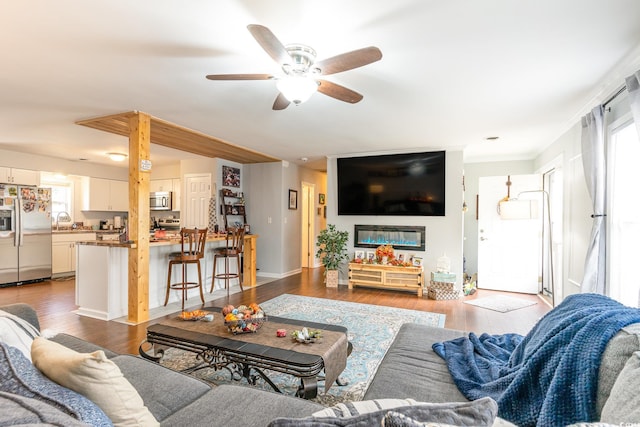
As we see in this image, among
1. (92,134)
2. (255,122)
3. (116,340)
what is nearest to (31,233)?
(92,134)

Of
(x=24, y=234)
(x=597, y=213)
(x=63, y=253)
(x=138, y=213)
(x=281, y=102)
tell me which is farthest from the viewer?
(x=63, y=253)

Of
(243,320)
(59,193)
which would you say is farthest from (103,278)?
(59,193)

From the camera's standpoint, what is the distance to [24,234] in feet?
18.6

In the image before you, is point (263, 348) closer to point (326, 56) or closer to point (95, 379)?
point (95, 379)

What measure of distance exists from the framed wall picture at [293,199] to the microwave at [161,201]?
2.84m

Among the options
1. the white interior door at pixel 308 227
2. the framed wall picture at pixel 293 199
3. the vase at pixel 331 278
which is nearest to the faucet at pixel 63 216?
the framed wall picture at pixel 293 199

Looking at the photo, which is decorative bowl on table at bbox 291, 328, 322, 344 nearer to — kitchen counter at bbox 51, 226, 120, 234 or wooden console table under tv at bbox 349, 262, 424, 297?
wooden console table under tv at bbox 349, 262, 424, 297

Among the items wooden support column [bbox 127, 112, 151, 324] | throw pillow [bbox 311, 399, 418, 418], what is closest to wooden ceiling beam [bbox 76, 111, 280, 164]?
wooden support column [bbox 127, 112, 151, 324]

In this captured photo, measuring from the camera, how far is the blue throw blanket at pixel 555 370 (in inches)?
40.9

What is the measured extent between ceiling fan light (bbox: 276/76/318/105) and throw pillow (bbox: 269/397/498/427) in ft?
6.18

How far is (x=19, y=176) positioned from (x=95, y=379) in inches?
277

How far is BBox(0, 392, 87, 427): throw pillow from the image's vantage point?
0.65 meters

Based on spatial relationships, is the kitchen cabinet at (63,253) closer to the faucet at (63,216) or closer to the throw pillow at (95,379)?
the faucet at (63,216)

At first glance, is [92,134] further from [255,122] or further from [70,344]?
[70,344]
